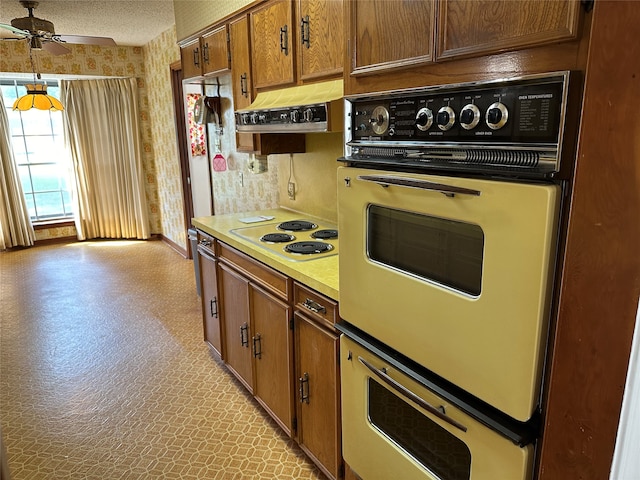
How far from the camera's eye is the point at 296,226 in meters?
2.62

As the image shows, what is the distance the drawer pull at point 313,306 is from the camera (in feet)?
5.72

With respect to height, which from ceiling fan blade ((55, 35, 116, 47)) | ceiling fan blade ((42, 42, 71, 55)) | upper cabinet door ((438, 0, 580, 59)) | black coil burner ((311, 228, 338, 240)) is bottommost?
black coil burner ((311, 228, 338, 240))

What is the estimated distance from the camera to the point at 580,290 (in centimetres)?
79

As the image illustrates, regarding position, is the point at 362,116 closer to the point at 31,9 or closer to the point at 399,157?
the point at 399,157

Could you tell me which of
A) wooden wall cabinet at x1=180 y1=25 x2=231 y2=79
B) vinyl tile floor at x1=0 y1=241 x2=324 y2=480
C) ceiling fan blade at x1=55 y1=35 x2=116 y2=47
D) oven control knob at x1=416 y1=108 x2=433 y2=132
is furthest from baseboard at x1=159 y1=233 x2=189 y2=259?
oven control knob at x1=416 y1=108 x2=433 y2=132

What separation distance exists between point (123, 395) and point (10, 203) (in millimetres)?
4381

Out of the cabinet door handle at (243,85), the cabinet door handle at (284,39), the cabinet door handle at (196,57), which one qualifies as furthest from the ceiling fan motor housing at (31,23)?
the cabinet door handle at (284,39)

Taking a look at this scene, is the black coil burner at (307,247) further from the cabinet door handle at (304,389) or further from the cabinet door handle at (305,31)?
the cabinet door handle at (305,31)

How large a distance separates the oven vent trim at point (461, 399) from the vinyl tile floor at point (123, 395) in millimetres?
982

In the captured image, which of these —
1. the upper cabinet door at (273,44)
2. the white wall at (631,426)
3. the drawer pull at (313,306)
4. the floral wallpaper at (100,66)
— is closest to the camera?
the white wall at (631,426)

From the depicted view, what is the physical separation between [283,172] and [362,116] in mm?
1842

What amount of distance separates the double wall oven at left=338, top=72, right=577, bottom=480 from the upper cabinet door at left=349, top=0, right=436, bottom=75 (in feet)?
0.30

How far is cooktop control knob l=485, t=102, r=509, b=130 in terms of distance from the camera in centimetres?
93

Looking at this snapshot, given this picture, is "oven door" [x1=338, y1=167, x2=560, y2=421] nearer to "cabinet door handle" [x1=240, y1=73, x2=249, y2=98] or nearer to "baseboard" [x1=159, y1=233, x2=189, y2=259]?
"cabinet door handle" [x1=240, y1=73, x2=249, y2=98]
